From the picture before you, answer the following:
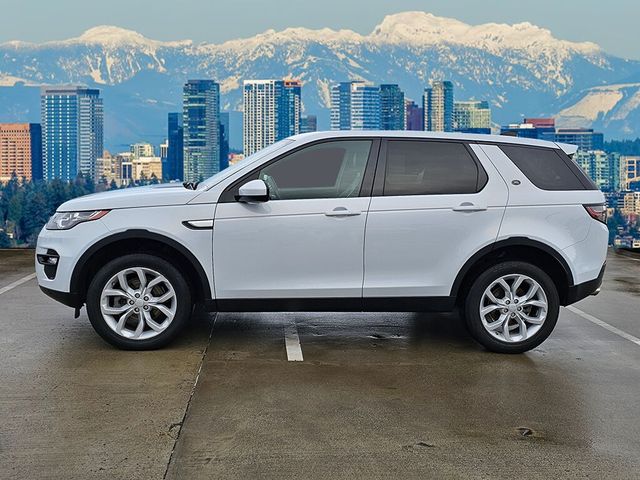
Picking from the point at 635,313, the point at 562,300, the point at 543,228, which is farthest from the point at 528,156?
the point at 635,313

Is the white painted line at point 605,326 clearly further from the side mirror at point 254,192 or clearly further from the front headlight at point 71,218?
the front headlight at point 71,218

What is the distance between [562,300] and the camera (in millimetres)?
7449

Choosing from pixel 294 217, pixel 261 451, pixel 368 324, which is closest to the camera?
pixel 261 451

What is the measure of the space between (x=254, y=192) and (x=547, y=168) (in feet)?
7.35

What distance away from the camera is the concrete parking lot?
462 cm

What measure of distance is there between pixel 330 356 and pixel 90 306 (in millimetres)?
1763

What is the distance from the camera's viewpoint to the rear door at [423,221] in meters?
7.10

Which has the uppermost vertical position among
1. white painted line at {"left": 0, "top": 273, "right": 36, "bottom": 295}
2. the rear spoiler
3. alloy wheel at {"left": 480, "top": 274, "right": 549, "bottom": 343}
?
the rear spoiler

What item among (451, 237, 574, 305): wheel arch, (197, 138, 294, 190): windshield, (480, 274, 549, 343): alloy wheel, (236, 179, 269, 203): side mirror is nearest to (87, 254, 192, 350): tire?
(197, 138, 294, 190): windshield

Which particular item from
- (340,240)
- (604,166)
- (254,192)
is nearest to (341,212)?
(340,240)

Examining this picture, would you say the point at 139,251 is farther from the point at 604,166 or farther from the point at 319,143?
the point at 604,166

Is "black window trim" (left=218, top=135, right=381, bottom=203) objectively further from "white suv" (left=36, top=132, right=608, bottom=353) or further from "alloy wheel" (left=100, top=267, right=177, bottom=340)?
"alloy wheel" (left=100, top=267, right=177, bottom=340)

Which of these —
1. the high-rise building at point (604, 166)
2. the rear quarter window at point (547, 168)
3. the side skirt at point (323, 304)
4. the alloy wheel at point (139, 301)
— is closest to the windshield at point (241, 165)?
the alloy wheel at point (139, 301)

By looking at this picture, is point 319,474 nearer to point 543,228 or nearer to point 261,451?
point 261,451
